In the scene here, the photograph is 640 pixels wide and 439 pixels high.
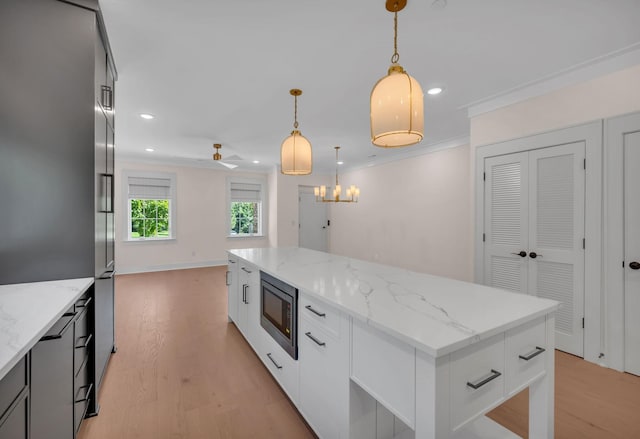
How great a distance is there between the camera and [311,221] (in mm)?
7688

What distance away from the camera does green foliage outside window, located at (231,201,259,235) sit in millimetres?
7242

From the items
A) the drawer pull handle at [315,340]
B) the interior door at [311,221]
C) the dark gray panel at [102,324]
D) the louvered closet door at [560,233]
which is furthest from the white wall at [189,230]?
the louvered closet door at [560,233]

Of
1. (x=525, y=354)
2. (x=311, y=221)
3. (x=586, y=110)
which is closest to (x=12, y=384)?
(x=525, y=354)

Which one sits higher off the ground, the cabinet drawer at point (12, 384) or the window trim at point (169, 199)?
the window trim at point (169, 199)

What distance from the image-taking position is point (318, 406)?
5.02 ft

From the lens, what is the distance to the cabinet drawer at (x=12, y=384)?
2.82ft

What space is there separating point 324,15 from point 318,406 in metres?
2.31

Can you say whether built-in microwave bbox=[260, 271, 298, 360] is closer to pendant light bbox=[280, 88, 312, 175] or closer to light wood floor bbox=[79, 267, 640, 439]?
light wood floor bbox=[79, 267, 640, 439]

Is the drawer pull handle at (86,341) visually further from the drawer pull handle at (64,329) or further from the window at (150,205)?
the window at (150,205)

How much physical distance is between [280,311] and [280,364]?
0.38 meters

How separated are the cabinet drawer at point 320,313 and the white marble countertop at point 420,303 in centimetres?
6

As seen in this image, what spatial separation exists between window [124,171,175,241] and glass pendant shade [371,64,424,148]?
6132 mm

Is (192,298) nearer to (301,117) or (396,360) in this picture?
(301,117)

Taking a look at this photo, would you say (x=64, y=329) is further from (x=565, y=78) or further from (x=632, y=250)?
(x=565, y=78)
